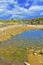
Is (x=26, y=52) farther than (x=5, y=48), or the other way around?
(x=5, y=48)

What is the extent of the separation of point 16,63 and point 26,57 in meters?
3.17

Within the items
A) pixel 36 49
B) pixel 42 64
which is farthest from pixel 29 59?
pixel 36 49

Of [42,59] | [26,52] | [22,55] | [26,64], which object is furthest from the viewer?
[26,52]

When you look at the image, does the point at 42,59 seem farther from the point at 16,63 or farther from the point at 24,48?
the point at 24,48

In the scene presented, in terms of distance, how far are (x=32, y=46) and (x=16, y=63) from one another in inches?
371

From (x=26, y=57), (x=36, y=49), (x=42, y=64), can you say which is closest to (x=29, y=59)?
(x=26, y=57)

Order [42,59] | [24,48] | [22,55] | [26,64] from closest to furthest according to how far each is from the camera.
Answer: [26,64] → [42,59] → [22,55] → [24,48]

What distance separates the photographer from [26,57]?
2461cm

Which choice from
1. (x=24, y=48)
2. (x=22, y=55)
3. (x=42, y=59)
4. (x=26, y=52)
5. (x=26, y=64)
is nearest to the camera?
(x=26, y=64)

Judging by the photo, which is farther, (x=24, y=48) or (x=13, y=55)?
(x=24, y=48)

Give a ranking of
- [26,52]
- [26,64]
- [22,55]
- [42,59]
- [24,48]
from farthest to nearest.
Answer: [24,48] < [26,52] < [22,55] < [42,59] < [26,64]

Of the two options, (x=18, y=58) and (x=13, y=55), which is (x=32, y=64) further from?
(x=13, y=55)

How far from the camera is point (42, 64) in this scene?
21.6 m

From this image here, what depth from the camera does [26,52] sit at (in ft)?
88.9
